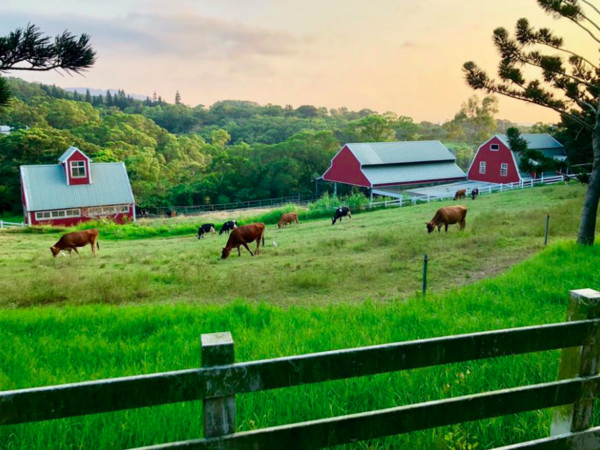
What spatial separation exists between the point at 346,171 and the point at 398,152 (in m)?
6.46

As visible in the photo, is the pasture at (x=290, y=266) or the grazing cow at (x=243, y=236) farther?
the grazing cow at (x=243, y=236)

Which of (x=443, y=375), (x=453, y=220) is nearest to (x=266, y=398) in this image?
(x=443, y=375)

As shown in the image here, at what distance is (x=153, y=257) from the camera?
60.8 ft

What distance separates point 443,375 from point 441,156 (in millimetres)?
52213

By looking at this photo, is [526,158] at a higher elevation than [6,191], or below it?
higher

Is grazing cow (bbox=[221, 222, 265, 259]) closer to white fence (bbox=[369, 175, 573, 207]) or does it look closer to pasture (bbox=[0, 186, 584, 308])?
pasture (bbox=[0, 186, 584, 308])

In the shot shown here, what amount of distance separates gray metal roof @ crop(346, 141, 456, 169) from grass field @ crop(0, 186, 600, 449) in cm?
3201

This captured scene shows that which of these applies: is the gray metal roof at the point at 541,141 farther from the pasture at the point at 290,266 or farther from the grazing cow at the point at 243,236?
the grazing cow at the point at 243,236

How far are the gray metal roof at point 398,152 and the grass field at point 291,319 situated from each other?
32011 millimetres

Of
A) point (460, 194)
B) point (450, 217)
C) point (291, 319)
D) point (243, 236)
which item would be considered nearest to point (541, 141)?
point (460, 194)

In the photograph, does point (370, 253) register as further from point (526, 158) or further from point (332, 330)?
point (332, 330)

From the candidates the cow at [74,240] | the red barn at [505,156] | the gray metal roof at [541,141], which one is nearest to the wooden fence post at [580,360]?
the cow at [74,240]

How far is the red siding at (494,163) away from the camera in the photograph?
1772 inches

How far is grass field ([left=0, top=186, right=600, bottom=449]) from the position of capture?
3420 millimetres
